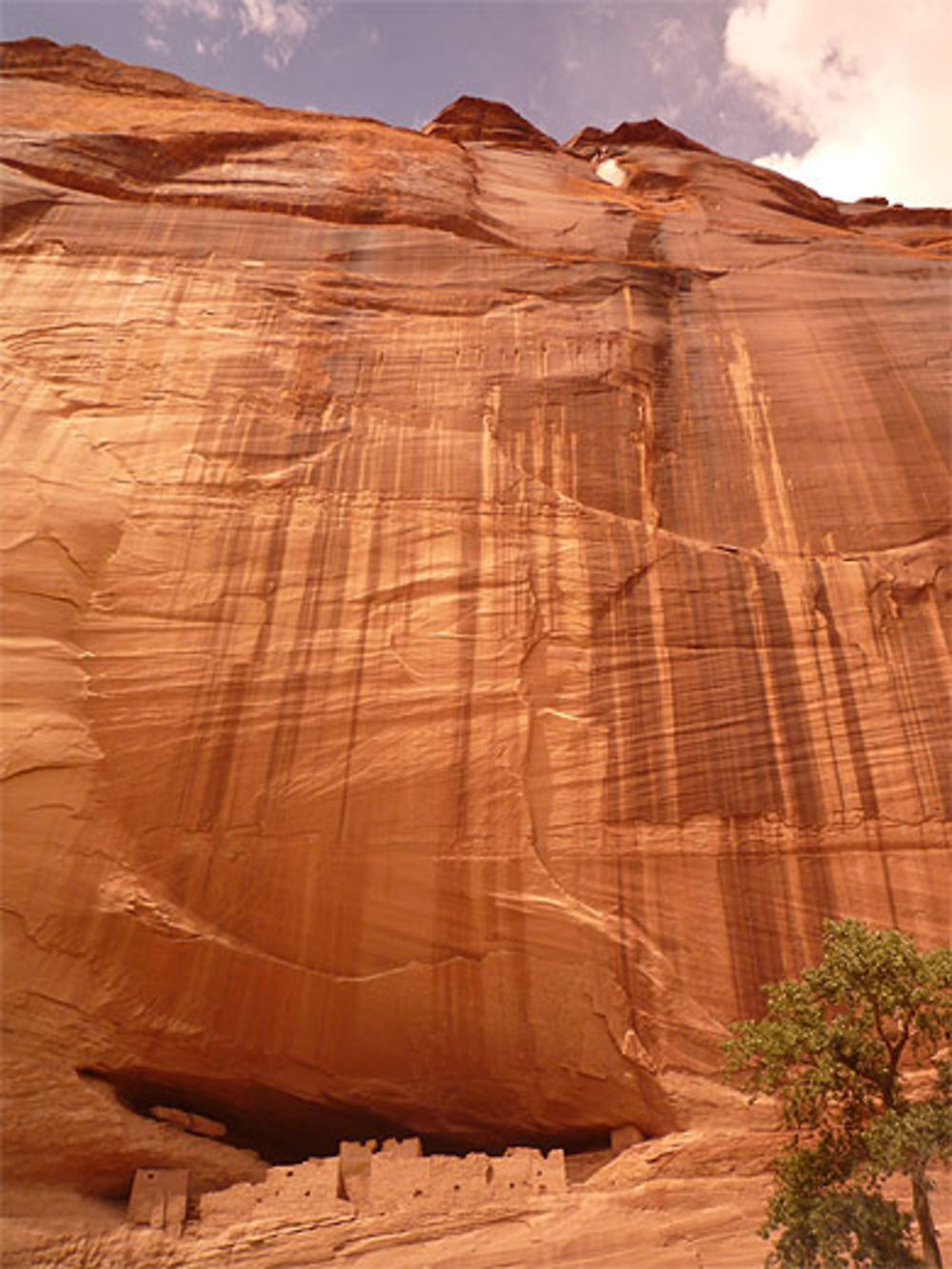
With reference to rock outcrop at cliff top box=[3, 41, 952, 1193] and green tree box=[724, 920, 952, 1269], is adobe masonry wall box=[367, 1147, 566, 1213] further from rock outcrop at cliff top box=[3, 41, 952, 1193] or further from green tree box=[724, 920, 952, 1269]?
green tree box=[724, 920, 952, 1269]

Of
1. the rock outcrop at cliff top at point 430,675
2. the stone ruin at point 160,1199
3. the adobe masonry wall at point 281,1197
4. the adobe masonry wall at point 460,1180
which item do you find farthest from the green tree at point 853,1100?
the stone ruin at point 160,1199

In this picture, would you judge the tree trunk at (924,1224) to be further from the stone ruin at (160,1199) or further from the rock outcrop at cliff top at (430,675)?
the stone ruin at (160,1199)

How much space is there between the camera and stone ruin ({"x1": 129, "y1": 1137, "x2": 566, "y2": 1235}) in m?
9.57

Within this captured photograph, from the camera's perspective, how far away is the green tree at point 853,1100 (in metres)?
7.57

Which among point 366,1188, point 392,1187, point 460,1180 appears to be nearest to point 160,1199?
point 366,1188

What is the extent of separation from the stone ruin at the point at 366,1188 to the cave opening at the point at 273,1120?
84 centimetres

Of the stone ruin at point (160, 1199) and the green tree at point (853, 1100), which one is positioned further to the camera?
the stone ruin at point (160, 1199)

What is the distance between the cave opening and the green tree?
2.71 m

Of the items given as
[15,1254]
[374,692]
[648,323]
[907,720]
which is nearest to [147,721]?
[374,692]

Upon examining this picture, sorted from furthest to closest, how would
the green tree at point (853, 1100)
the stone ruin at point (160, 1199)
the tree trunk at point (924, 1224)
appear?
1. the stone ruin at point (160, 1199)
2. the green tree at point (853, 1100)
3. the tree trunk at point (924, 1224)

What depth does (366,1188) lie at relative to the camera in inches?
388

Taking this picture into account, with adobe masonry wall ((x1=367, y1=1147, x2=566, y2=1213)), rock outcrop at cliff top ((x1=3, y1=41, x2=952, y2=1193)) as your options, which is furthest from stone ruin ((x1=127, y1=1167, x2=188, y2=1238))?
adobe masonry wall ((x1=367, y1=1147, x2=566, y2=1213))

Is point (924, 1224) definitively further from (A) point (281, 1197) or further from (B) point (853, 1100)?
(A) point (281, 1197)

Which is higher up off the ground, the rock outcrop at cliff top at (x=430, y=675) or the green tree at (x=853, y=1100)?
the rock outcrop at cliff top at (x=430, y=675)
